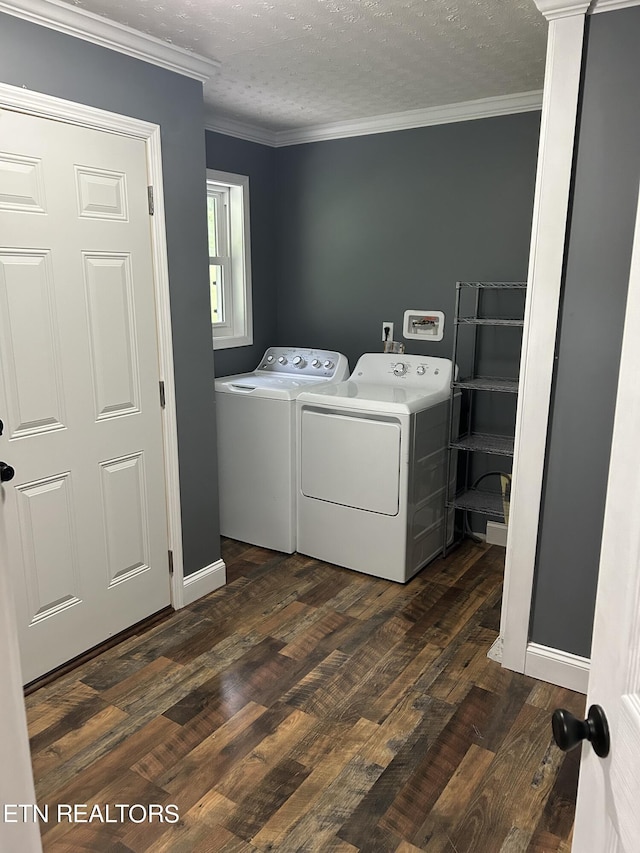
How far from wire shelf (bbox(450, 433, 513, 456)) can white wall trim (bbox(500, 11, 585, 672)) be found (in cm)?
84

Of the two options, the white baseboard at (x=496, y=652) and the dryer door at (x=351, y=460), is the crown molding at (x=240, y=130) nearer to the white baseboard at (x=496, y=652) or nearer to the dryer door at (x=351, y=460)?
the dryer door at (x=351, y=460)

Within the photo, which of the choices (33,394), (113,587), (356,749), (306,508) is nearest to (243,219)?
(306,508)

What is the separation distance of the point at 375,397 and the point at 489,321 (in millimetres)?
670

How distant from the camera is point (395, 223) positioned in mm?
3592

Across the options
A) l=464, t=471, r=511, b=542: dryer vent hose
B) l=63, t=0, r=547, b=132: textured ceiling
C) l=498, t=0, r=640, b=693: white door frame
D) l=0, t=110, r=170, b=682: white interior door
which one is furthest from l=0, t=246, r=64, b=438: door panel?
l=464, t=471, r=511, b=542: dryer vent hose

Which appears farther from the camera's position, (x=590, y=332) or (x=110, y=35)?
(x=110, y=35)

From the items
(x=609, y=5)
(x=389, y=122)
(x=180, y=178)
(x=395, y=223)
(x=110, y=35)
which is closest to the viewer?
(x=609, y=5)

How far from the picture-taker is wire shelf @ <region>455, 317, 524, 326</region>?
3020mm

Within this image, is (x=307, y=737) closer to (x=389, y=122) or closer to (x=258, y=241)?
(x=258, y=241)

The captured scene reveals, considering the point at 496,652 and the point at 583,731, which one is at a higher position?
the point at 583,731

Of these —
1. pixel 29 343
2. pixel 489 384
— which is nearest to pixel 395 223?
pixel 489 384

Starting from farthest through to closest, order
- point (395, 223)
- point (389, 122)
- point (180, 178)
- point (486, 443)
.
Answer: point (395, 223) → point (389, 122) → point (486, 443) → point (180, 178)

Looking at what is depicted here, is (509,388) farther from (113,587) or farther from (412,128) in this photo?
(113,587)

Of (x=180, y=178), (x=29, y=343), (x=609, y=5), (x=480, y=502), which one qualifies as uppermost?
(x=609, y=5)
